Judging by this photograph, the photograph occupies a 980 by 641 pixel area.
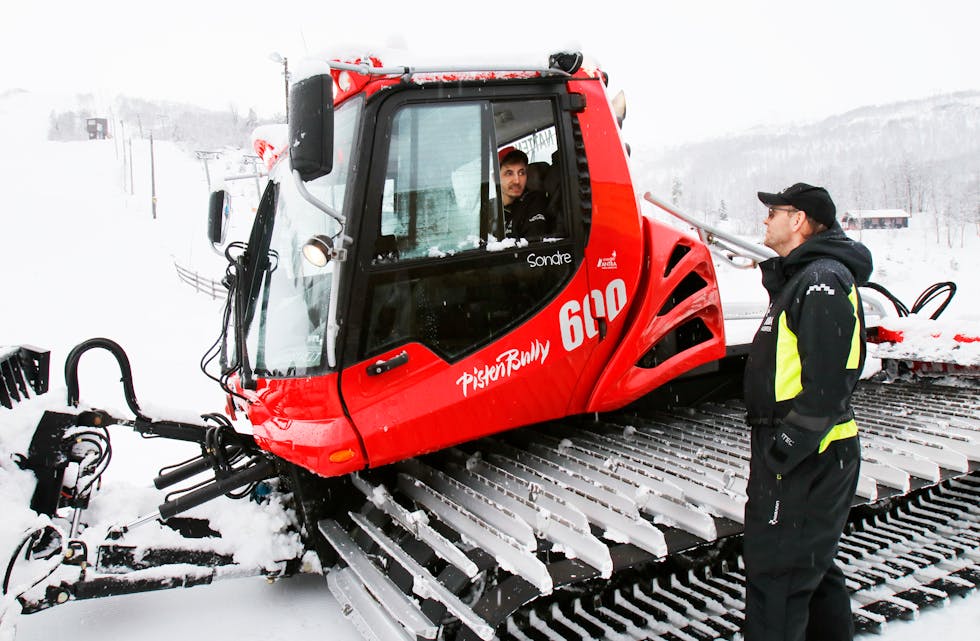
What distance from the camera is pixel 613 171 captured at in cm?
385

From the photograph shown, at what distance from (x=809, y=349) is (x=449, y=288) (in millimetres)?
1547

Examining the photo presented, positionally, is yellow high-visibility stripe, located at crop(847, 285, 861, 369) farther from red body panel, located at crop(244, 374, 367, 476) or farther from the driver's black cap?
red body panel, located at crop(244, 374, 367, 476)

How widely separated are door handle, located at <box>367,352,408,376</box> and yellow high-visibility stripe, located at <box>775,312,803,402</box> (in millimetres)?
1557

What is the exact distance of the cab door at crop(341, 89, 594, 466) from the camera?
3230 mm

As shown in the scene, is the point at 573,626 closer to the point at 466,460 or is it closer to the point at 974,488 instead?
the point at 466,460

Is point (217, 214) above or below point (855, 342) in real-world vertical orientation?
above

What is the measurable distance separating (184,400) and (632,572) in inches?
406

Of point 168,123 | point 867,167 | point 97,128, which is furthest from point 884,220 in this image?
point 168,123

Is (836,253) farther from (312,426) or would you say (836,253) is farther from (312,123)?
(312,426)

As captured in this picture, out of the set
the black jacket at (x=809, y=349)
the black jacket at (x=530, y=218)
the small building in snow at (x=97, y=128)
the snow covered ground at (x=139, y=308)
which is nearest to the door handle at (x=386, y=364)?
the black jacket at (x=530, y=218)

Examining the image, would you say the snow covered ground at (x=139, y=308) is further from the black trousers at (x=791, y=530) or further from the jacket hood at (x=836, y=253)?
the jacket hood at (x=836, y=253)

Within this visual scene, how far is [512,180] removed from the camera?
3.72 m

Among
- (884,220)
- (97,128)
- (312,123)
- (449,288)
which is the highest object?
(97,128)

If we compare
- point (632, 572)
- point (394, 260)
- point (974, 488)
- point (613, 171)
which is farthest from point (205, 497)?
point (974, 488)
